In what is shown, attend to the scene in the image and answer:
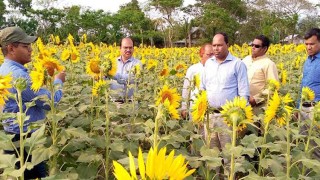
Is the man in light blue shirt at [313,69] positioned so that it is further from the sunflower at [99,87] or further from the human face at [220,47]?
the sunflower at [99,87]

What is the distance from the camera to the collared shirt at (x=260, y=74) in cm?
359

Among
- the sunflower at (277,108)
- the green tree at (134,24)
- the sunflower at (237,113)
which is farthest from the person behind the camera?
the green tree at (134,24)

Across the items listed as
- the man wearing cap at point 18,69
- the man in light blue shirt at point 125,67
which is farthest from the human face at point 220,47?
the man wearing cap at point 18,69

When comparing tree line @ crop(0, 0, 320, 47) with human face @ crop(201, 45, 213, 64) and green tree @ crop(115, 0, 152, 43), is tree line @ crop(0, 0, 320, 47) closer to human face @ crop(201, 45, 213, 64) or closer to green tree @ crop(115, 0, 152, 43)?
green tree @ crop(115, 0, 152, 43)

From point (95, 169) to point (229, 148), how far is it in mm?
892

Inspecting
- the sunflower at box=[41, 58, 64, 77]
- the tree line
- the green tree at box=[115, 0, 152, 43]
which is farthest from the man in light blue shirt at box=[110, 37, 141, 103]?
the green tree at box=[115, 0, 152, 43]

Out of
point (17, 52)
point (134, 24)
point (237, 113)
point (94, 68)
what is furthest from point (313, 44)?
point (134, 24)

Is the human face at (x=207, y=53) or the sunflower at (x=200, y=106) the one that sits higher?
the human face at (x=207, y=53)

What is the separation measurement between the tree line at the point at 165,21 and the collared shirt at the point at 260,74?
12.4 metres

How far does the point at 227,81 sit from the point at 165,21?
30.0 m

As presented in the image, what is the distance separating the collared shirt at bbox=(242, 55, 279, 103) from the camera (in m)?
3.59

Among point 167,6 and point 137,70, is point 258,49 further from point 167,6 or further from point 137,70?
point 167,6

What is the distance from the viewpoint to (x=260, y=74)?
365 cm

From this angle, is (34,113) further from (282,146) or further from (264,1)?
(264,1)
